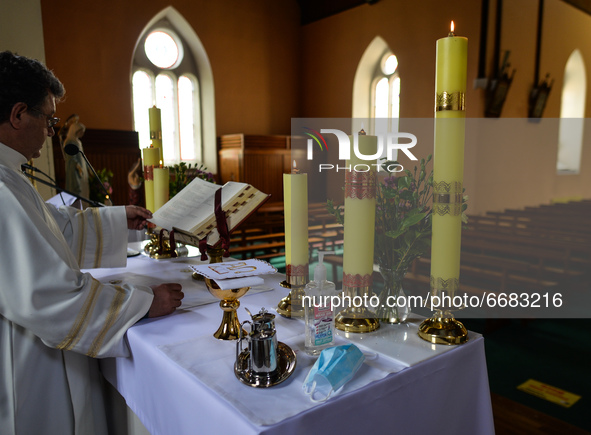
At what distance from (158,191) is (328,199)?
118cm

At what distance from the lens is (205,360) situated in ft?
3.38

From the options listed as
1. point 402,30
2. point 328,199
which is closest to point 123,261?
point 328,199

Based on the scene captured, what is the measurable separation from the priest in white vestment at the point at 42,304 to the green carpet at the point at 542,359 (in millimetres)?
2237

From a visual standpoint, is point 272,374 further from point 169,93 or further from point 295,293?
point 169,93

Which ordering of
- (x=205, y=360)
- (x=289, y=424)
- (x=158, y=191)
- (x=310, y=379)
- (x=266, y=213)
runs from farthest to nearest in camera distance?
1. (x=266, y=213)
2. (x=158, y=191)
3. (x=205, y=360)
4. (x=310, y=379)
5. (x=289, y=424)

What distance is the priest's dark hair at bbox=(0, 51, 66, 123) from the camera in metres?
1.33

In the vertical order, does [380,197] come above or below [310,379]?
above

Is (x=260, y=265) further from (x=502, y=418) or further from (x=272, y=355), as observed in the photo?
(x=502, y=418)

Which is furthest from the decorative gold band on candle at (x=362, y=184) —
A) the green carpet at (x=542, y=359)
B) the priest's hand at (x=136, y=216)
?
the green carpet at (x=542, y=359)

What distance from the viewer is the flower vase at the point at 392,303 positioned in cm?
125

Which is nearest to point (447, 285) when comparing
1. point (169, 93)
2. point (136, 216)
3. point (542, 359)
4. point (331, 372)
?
point (331, 372)

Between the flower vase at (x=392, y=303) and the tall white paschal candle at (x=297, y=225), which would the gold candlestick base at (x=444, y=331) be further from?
the tall white paschal candle at (x=297, y=225)

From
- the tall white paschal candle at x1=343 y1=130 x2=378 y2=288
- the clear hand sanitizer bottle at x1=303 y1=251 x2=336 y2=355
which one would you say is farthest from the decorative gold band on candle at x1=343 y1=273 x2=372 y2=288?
the clear hand sanitizer bottle at x1=303 y1=251 x2=336 y2=355

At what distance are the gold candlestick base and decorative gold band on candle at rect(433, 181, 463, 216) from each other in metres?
0.27
